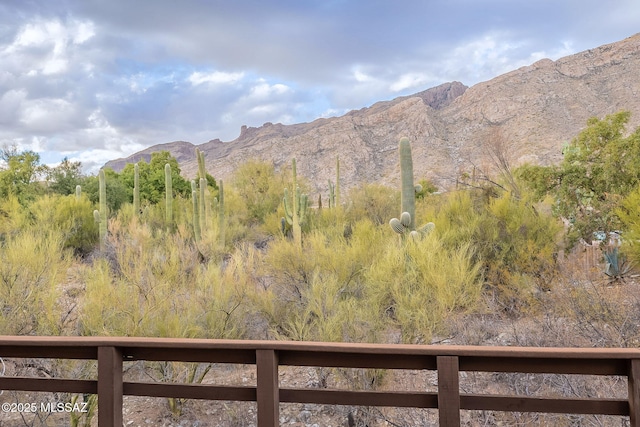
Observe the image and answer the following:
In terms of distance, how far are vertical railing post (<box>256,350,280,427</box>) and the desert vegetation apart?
2509mm

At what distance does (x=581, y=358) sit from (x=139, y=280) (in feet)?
21.7

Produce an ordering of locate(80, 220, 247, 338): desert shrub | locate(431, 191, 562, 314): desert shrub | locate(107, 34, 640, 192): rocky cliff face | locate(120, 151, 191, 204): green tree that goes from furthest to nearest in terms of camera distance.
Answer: locate(107, 34, 640, 192): rocky cliff face → locate(120, 151, 191, 204): green tree → locate(431, 191, 562, 314): desert shrub → locate(80, 220, 247, 338): desert shrub

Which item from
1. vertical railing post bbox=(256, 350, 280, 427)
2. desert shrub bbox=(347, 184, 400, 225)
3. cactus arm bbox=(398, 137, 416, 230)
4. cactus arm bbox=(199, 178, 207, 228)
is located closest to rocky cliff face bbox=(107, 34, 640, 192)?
→ desert shrub bbox=(347, 184, 400, 225)

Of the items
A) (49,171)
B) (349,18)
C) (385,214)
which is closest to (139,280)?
(385,214)

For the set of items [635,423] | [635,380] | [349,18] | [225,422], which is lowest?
[225,422]

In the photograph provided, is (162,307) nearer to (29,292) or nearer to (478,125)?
(29,292)

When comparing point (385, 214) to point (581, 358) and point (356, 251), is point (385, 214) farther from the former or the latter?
point (581, 358)

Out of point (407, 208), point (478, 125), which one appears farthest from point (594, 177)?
point (478, 125)

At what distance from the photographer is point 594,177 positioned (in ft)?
39.6

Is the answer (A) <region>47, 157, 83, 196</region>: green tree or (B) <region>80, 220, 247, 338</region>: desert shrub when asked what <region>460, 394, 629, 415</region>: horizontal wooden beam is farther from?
(A) <region>47, 157, 83, 196</region>: green tree

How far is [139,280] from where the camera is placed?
286 inches

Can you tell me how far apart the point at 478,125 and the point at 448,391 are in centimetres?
5795

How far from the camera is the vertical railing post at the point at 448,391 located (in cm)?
198

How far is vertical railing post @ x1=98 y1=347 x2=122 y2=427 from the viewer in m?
2.22
